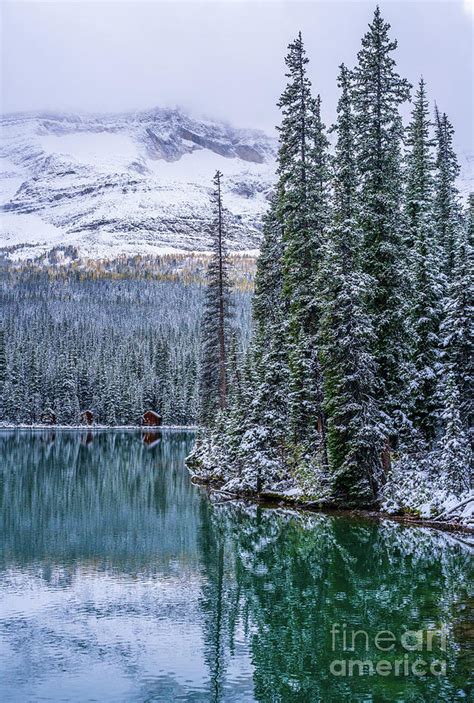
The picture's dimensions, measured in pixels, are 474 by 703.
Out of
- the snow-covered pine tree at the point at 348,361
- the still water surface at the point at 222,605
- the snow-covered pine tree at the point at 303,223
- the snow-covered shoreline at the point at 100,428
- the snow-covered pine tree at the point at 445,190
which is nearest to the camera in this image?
the still water surface at the point at 222,605

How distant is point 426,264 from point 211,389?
2570cm

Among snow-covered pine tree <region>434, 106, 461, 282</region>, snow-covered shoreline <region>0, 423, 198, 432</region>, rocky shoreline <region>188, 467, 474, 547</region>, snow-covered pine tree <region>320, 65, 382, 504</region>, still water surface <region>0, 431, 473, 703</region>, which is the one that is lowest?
still water surface <region>0, 431, 473, 703</region>

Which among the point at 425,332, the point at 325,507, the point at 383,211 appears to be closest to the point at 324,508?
the point at 325,507

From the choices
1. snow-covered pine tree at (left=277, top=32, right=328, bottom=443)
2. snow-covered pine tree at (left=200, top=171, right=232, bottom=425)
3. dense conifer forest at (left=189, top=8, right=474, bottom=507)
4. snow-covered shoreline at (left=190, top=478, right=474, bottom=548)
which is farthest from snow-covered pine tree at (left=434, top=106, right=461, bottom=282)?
snow-covered shoreline at (left=190, top=478, right=474, bottom=548)

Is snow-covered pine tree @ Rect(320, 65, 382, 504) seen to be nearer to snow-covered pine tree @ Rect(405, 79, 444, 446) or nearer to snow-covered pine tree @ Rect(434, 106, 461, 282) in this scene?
snow-covered pine tree @ Rect(405, 79, 444, 446)

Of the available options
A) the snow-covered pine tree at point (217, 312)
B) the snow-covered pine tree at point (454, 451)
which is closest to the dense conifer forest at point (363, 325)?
the snow-covered pine tree at point (454, 451)

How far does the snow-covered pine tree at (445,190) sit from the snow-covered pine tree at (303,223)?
10.4 m

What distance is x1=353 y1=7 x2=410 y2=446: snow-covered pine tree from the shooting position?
31.5 m

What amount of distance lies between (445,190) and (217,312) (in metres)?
17.0

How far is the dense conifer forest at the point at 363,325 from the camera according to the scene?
Answer: 30328 mm

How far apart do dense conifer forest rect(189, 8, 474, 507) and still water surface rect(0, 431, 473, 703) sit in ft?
11.0

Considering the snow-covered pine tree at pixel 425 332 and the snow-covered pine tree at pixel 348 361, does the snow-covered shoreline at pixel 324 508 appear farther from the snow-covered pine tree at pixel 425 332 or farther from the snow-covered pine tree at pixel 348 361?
the snow-covered pine tree at pixel 425 332

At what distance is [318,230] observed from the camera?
35.6 m

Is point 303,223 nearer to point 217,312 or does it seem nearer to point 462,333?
point 462,333
